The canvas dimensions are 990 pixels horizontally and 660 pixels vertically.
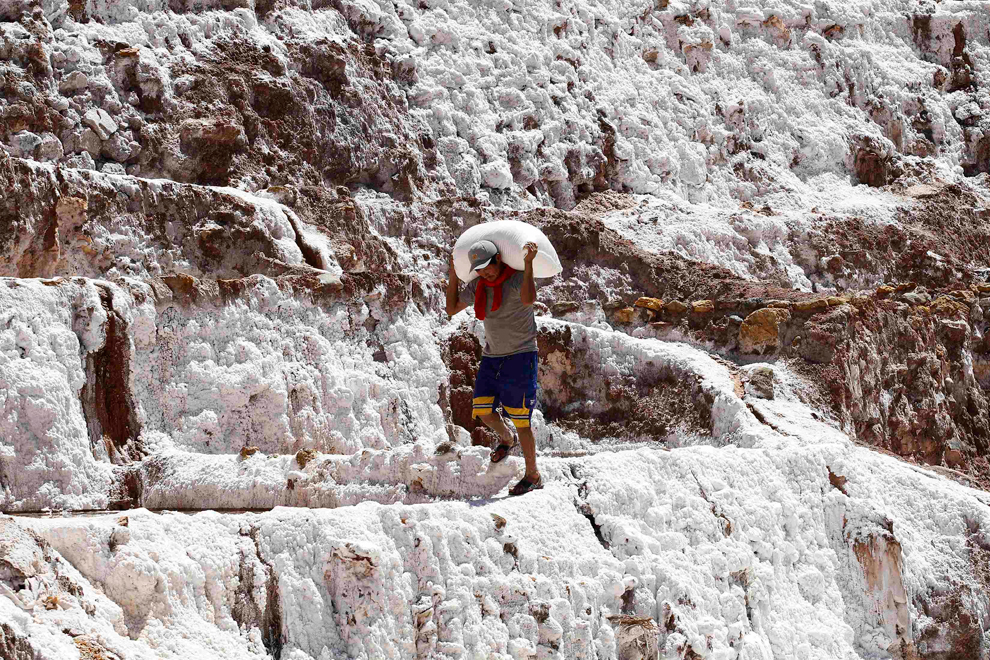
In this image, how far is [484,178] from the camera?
11.9 meters

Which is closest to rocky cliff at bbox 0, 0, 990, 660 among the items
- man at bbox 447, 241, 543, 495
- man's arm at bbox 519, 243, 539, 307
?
man at bbox 447, 241, 543, 495

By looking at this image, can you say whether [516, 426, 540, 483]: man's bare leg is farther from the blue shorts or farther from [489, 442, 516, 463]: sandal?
[489, 442, 516, 463]: sandal

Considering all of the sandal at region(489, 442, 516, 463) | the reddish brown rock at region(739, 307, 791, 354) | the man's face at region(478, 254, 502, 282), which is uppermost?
the man's face at region(478, 254, 502, 282)

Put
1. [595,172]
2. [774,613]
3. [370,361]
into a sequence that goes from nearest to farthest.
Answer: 1. [774,613]
2. [370,361]
3. [595,172]

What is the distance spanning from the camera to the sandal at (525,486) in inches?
210

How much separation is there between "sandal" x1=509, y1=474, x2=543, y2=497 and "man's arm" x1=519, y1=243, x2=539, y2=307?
0.79 m

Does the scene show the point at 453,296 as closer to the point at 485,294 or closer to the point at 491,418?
the point at 485,294

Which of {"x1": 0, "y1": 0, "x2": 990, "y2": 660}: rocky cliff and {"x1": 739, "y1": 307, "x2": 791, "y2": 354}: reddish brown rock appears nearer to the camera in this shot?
{"x1": 0, "y1": 0, "x2": 990, "y2": 660}: rocky cliff

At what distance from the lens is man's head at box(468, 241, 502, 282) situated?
5398mm

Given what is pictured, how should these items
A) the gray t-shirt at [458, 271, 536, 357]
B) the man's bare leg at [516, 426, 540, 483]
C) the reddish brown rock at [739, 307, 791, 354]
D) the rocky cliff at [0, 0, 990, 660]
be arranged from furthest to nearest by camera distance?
the reddish brown rock at [739, 307, 791, 354] < the gray t-shirt at [458, 271, 536, 357] < the man's bare leg at [516, 426, 540, 483] < the rocky cliff at [0, 0, 990, 660]

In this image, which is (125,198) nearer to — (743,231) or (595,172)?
(595,172)

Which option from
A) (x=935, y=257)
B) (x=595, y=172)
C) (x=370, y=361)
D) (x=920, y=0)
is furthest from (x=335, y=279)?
(x=920, y=0)

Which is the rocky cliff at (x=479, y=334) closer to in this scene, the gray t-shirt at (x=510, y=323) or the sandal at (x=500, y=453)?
the sandal at (x=500, y=453)

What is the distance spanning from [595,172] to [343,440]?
251 inches
